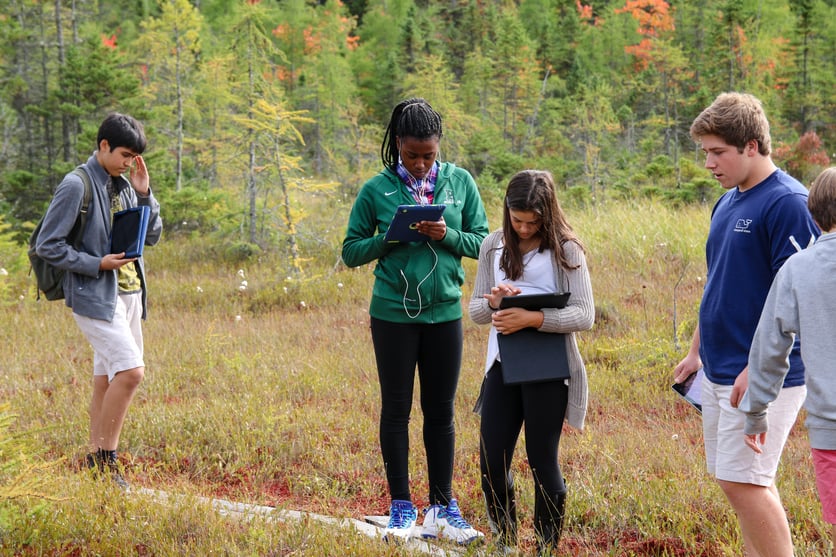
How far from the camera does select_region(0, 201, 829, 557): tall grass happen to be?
388 cm

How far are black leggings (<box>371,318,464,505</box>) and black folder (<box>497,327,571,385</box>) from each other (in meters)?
0.52

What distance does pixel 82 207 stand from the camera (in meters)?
4.62

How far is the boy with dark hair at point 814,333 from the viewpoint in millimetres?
2490

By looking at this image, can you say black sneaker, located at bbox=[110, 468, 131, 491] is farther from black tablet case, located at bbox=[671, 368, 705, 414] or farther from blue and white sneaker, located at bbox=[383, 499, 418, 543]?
black tablet case, located at bbox=[671, 368, 705, 414]

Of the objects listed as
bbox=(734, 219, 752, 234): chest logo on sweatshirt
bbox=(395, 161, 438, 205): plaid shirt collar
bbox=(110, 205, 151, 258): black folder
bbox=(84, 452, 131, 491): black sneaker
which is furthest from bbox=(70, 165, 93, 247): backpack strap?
bbox=(734, 219, 752, 234): chest logo on sweatshirt

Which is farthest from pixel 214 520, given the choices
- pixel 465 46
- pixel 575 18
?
pixel 575 18

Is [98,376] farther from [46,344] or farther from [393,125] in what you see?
[46,344]

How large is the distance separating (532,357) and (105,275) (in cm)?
276

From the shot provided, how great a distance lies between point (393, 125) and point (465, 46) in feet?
109

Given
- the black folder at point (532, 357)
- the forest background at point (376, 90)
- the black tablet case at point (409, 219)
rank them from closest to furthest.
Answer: the black folder at point (532, 357) < the black tablet case at point (409, 219) < the forest background at point (376, 90)

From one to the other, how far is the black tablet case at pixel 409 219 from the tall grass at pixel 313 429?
60.2 inches

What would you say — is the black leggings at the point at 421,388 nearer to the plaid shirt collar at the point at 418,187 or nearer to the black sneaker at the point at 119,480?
the plaid shirt collar at the point at 418,187

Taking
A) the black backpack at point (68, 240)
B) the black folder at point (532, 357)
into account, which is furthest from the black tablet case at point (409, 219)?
the black backpack at point (68, 240)

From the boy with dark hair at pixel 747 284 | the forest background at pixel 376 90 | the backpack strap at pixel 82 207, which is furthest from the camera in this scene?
the forest background at pixel 376 90
